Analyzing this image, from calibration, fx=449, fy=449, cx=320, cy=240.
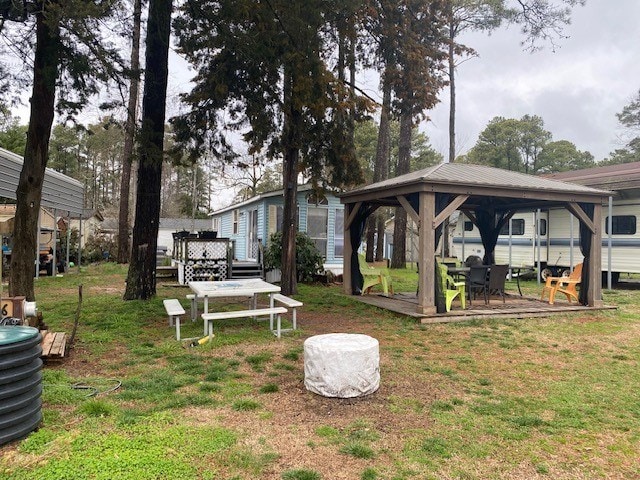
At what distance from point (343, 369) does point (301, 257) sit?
360 inches

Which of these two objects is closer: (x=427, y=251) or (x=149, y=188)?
(x=427, y=251)

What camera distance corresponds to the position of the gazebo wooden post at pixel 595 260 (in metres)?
9.01

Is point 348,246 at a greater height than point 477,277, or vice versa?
point 348,246

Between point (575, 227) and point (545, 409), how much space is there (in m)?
11.9

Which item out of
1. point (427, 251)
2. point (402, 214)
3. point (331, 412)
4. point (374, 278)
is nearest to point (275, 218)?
point (374, 278)

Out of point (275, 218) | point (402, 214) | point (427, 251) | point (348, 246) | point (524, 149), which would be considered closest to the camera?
point (427, 251)

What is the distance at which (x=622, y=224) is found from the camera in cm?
1253

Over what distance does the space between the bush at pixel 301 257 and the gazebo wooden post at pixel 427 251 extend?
5.51 m

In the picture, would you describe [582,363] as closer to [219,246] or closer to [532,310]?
[532,310]

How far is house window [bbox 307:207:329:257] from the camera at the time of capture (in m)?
14.5

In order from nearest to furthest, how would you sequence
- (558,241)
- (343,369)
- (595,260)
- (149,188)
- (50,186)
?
→ (343,369)
(149,188)
(595,260)
(50,186)
(558,241)

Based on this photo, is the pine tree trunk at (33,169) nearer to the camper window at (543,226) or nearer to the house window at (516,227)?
the house window at (516,227)

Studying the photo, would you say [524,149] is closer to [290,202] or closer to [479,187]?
[290,202]

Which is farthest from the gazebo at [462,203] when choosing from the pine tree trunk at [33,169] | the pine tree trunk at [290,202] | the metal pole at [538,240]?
the pine tree trunk at [33,169]
